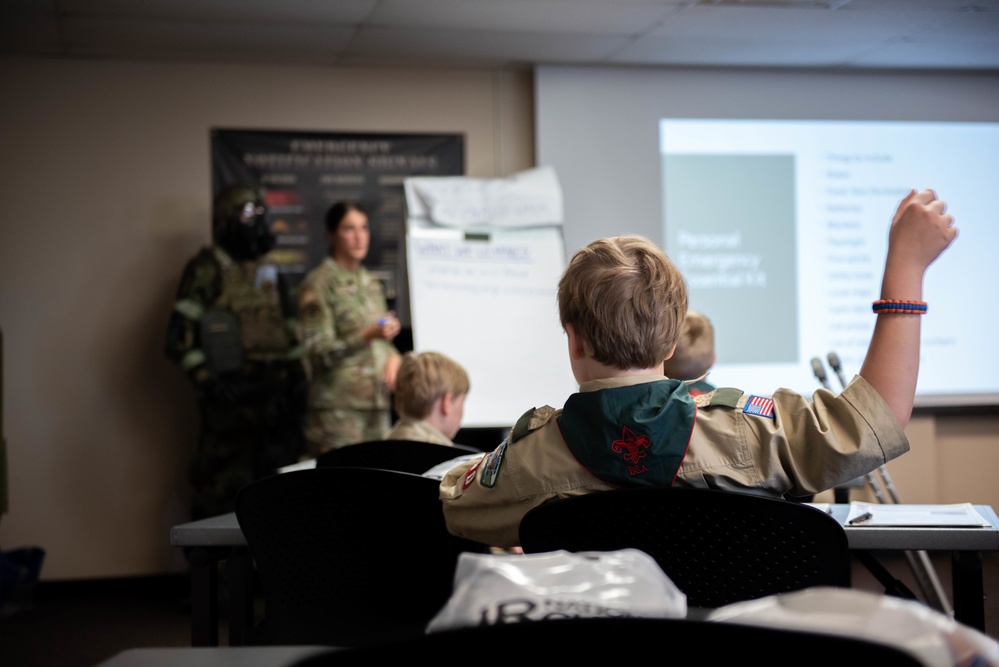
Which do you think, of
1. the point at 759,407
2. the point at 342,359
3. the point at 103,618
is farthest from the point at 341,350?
the point at 759,407

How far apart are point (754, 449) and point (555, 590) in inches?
29.1

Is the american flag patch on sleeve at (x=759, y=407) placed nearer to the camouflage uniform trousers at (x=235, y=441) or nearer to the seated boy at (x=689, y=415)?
the seated boy at (x=689, y=415)

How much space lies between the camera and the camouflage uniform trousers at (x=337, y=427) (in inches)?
165

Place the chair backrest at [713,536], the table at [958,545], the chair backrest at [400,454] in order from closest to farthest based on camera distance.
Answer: the chair backrest at [713,536]
the table at [958,545]
the chair backrest at [400,454]

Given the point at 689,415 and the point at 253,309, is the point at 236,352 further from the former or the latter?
the point at 689,415

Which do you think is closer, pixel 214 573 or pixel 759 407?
pixel 759 407

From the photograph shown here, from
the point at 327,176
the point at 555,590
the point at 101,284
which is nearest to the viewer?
the point at 555,590

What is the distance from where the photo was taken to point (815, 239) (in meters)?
4.97

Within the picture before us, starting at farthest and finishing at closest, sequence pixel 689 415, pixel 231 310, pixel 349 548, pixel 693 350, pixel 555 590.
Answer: pixel 231 310 → pixel 693 350 → pixel 349 548 → pixel 689 415 → pixel 555 590

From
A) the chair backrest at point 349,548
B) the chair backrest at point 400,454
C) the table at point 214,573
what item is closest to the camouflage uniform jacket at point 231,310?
the chair backrest at point 400,454

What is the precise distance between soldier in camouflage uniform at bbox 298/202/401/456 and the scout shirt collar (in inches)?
113

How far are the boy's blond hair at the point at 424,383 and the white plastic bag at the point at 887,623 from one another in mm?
1876

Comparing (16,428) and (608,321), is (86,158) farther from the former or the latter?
(608,321)

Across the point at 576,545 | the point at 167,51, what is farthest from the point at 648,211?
the point at 576,545
